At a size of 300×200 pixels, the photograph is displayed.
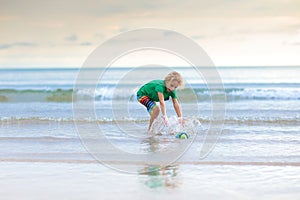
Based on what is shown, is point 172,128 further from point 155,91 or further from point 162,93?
point 162,93

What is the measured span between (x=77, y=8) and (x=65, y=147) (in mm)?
19934

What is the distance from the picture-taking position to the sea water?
5.38 metres

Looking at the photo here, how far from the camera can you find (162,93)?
8.92m

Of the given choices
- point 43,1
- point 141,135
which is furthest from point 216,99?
point 43,1

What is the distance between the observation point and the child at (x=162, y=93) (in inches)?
352

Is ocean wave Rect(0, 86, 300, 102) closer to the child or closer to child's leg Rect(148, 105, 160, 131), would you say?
child's leg Rect(148, 105, 160, 131)

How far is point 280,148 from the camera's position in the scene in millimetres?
8148

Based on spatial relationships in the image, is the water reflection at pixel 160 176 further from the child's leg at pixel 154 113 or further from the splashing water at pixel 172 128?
the splashing water at pixel 172 128

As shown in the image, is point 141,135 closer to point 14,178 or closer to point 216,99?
point 14,178

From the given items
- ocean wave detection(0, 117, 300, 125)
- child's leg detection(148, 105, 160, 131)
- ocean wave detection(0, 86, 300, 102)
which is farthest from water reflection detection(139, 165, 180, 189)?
ocean wave detection(0, 86, 300, 102)

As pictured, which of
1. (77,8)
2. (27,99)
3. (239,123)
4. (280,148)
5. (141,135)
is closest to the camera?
(280,148)

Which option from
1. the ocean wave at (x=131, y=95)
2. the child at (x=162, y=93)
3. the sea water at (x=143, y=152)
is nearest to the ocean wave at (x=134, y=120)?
the sea water at (x=143, y=152)

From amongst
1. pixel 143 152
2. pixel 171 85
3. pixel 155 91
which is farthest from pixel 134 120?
pixel 143 152

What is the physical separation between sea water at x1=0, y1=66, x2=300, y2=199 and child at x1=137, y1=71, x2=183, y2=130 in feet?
1.70
